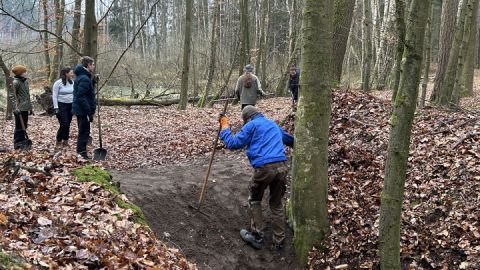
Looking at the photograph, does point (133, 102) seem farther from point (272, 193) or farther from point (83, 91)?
point (272, 193)

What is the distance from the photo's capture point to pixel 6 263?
3291mm

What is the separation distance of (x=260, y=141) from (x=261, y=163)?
1.10ft

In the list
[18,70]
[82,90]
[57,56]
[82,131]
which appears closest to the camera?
[82,90]

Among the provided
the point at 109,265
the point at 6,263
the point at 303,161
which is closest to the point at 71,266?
the point at 109,265

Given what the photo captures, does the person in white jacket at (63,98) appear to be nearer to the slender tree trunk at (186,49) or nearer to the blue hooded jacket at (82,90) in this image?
the blue hooded jacket at (82,90)

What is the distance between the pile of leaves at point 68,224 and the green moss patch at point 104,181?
0.02 meters

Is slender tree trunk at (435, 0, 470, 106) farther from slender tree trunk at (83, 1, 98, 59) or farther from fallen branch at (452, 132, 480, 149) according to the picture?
slender tree trunk at (83, 1, 98, 59)

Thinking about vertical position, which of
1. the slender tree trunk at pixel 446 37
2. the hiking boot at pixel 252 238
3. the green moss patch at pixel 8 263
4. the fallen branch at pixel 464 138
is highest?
the slender tree trunk at pixel 446 37

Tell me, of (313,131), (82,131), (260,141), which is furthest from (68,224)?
(82,131)

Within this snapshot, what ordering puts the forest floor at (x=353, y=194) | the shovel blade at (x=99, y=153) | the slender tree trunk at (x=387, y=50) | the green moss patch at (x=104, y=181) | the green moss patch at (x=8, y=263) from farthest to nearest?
the slender tree trunk at (x=387, y=50) < the shovel blade at (x=99, y=153) < the forest floor at (x=353, y=194) < the green moss patch at (x=104, y=181) < the green moss patch at (x=8, y=263)

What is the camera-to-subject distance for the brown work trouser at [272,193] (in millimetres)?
6730

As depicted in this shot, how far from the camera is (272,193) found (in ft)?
23.1

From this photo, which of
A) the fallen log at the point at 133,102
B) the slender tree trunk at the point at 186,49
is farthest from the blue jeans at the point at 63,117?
the fallen log at the point at 133,102

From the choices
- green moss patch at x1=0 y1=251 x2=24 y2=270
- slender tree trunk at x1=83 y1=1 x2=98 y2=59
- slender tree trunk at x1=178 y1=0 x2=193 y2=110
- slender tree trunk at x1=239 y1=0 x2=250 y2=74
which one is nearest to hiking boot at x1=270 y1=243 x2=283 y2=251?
green moss patch at x1=0 y1=251 x2=24 y2=270
